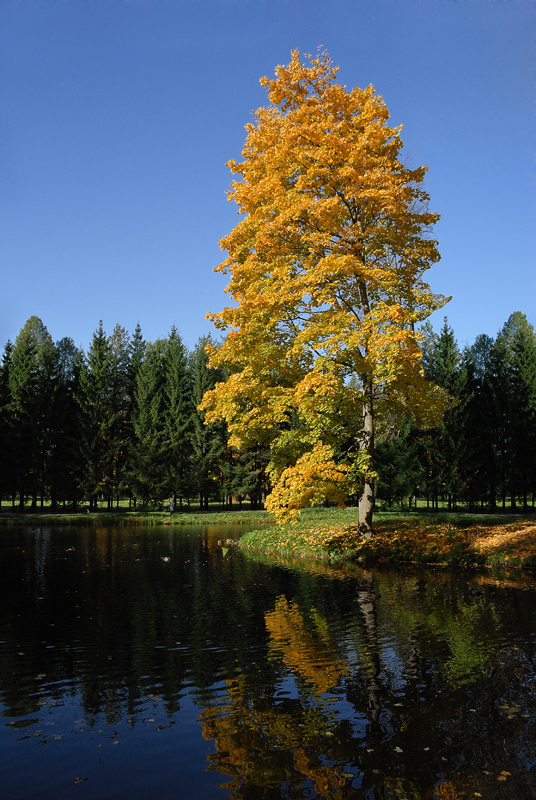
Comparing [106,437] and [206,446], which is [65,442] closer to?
[106,437]

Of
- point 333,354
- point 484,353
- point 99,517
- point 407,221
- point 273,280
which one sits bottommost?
point 99,517

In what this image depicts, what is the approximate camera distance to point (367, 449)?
Answer: 17.9m

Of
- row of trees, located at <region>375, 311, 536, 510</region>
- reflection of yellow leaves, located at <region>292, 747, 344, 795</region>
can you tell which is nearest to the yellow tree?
reflection of yellow leaves, located at <region>292, 747, 344, 795</region>

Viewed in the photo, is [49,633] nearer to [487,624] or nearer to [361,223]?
[487,624]

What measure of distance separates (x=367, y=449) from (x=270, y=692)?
11908 mm

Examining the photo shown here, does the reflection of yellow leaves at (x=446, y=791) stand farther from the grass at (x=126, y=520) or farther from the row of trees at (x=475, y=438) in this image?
the grass at (x=126, y=520)

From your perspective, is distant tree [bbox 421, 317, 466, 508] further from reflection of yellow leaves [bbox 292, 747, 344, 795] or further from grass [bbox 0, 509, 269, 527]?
reflection of yellow leaves [bbox 292, 747, 344, 795]

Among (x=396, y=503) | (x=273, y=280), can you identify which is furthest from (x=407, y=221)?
(x=396, y=503)

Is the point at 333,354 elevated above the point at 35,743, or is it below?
above

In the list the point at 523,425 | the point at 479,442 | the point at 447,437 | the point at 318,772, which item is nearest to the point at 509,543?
the point at 318,772

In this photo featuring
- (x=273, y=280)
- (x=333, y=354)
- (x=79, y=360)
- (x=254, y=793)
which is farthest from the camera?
(x=79, y=360)

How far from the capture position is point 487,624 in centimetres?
968

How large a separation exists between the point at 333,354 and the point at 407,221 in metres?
5.28

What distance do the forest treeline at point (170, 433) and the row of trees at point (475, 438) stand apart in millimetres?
87
